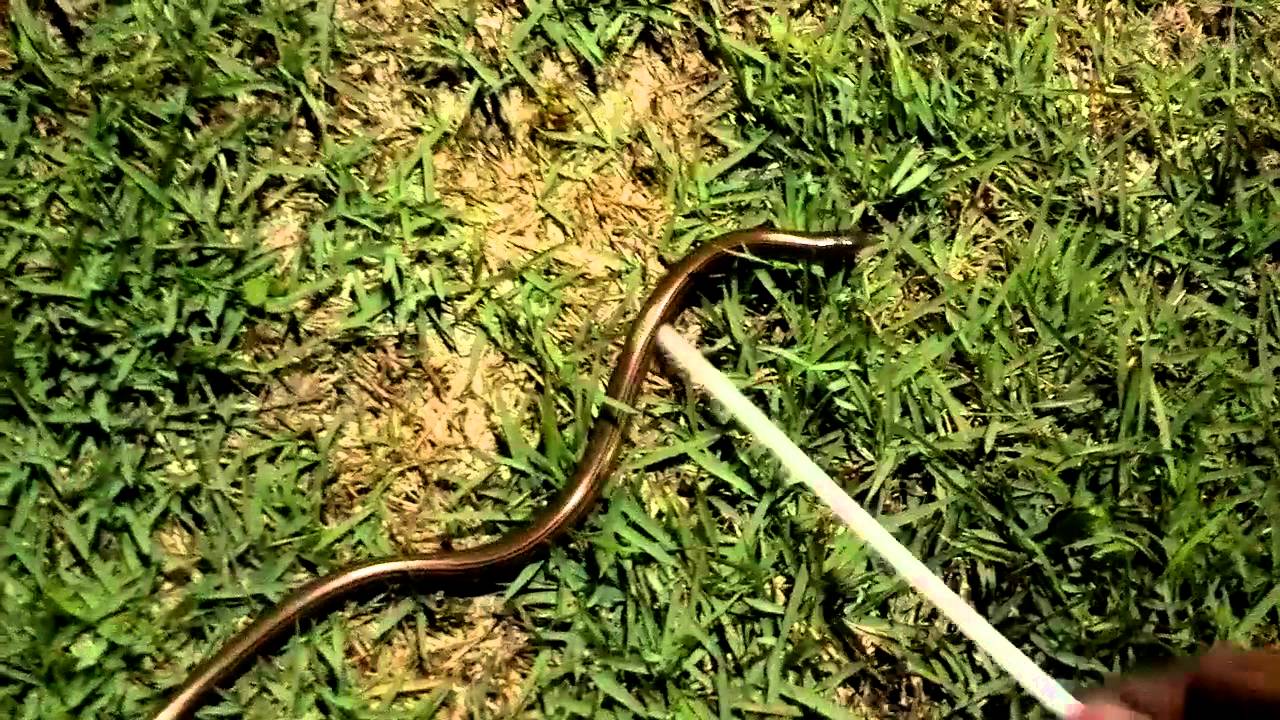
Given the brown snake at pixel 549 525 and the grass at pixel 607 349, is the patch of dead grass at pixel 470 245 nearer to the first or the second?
the grass at pixel 607 349

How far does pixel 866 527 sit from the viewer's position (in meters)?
2.87

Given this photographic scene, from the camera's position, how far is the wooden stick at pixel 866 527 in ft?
9.24

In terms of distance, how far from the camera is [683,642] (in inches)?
111

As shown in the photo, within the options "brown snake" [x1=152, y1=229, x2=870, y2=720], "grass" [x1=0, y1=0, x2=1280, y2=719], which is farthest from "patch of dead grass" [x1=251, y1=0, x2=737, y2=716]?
"brown snake" [x1=152, y1=229, x2=870, y2=720]

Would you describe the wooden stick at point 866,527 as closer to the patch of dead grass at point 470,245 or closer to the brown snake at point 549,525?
the brown snake at point 549,525

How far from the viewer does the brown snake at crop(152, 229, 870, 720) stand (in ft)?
8.63

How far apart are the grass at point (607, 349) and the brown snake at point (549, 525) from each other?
7 cm

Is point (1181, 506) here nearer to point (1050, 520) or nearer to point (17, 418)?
point (1050, 520)

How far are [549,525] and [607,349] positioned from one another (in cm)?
53

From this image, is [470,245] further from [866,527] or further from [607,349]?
[866,527]

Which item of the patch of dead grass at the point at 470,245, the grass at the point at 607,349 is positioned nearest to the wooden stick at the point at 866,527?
the grass at the point at 607,349

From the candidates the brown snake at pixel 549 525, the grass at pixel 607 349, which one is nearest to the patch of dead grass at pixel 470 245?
the grass at pixel 607 349

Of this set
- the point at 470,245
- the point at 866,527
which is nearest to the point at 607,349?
the point at 470,245

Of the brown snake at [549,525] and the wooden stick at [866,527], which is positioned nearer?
the brown snake at [549,525]
